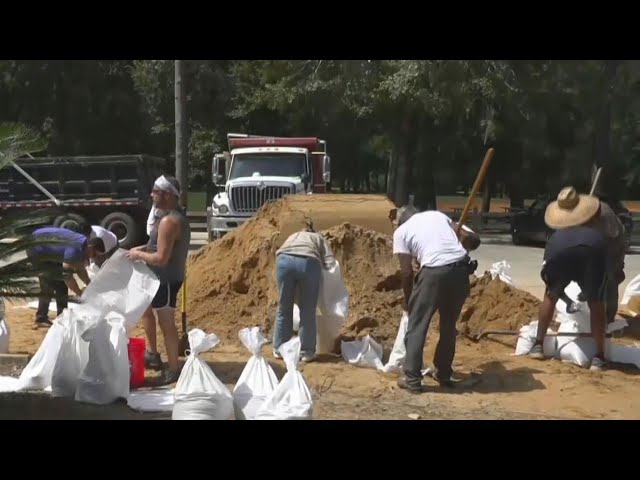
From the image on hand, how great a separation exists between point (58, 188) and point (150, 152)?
15.4 meters

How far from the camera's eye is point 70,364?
6.46 meters

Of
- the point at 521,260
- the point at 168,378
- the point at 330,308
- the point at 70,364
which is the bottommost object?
the point at 521,260

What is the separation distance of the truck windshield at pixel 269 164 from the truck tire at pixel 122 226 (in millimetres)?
2512

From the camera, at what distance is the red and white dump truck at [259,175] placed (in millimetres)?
18984

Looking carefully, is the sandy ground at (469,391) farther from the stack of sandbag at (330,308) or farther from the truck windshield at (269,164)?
the truck windshield at (269,164)

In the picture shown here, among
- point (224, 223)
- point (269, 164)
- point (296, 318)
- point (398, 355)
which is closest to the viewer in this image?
point (398, 355)

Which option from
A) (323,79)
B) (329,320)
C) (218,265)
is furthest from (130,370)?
(323,79)

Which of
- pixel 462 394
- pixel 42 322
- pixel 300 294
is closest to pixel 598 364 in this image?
pixel 462 394

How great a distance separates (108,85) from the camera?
32656mm

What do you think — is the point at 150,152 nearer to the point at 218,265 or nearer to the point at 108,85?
the point at 108,85

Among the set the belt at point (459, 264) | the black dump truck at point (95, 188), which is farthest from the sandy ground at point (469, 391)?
the black dump truck at point (95, 188)

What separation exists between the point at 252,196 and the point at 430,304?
495 inches

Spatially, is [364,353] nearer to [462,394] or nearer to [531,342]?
[462,394]

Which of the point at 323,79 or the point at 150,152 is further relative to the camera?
the point at 150,152
